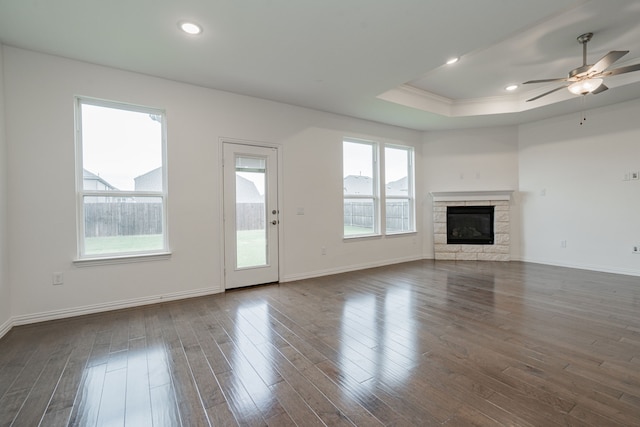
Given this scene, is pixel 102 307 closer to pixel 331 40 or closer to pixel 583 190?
pixel 331 40

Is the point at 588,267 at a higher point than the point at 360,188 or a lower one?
lower

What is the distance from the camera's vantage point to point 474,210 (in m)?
6.14

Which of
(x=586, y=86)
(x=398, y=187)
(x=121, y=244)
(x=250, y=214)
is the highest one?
→ (x=586, y=86)

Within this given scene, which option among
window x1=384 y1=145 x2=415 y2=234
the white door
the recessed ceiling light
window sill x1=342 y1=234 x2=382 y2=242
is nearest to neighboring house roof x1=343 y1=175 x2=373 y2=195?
window x1=384 y1=145 x2=415 y2=234

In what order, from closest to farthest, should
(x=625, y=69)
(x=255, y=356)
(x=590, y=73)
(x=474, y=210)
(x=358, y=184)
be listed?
(x=255, y=356) < (x=625, y=69) < (x=590, y=73) < (x=358, y=184) < (x=474, y=210)

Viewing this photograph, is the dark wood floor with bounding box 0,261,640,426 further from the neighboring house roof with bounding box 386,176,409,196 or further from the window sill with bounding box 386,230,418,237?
the neighboring house roof with bounding box 386,176,409,196

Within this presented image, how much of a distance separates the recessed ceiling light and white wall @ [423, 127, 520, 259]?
5188mm

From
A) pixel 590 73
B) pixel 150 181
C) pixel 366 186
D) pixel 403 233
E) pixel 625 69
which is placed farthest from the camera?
pixel 403 233

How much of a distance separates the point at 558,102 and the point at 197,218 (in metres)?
5.89

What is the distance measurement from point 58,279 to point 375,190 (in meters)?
4.89

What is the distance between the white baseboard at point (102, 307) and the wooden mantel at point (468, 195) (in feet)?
16.0

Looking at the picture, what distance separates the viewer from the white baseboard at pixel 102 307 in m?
2.92

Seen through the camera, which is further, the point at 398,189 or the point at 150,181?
the point at 398,189

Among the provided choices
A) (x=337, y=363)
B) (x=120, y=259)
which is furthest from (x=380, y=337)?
(x=120, y=259)
